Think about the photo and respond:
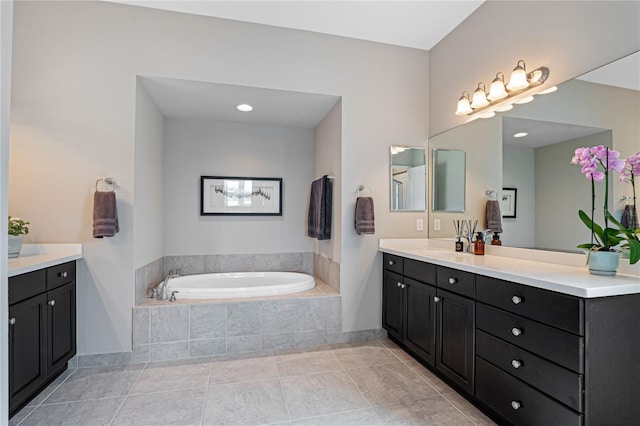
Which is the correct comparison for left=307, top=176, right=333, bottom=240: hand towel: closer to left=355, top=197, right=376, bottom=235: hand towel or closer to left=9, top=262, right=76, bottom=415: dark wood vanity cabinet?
left=355, top=197, right=376, bottom=235: hand towel

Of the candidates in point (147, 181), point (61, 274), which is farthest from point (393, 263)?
point (61, 274)

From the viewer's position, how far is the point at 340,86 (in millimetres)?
3006

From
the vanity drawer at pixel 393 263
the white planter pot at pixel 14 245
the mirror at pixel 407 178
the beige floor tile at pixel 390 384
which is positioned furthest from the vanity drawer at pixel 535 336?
the white planter pot at pixel 14 245

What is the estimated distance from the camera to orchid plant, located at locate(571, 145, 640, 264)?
5.33 ft

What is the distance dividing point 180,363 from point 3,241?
78.2 inches

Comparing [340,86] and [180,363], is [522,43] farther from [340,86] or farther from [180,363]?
[180,363]

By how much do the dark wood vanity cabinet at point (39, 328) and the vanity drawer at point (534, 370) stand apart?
260 cm

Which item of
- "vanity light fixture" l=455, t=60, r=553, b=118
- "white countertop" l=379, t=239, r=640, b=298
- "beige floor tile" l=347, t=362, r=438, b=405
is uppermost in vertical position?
"vanity light fixture" l=455, t=60, r=553, b=118

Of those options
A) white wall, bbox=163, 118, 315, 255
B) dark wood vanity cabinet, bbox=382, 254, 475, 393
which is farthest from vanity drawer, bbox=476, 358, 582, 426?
white wall, bbox=163, 118, 315, 255

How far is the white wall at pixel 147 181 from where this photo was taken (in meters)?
2.66

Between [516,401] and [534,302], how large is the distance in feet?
1.71

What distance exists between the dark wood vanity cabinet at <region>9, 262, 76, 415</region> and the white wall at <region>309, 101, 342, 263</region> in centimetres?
213

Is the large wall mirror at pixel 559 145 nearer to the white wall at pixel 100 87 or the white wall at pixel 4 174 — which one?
the white wall at pixel 100 87

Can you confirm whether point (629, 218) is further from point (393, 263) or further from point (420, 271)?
point (393, 263)
